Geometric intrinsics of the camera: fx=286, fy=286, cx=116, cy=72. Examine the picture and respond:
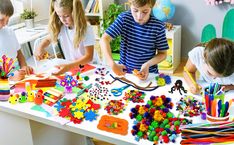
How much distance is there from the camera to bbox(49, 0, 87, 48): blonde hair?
156cm

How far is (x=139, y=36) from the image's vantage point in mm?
1570

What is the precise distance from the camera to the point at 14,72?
153cm

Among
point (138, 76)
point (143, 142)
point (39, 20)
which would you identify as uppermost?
point (39, 20)

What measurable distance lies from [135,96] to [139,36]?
44 centimetres

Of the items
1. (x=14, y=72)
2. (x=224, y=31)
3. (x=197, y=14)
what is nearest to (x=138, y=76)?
(x=14, y=72)

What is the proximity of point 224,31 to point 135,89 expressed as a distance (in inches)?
67.4

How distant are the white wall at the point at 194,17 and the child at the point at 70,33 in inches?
70.6

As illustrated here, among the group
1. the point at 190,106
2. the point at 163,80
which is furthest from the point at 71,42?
the point at 190,106

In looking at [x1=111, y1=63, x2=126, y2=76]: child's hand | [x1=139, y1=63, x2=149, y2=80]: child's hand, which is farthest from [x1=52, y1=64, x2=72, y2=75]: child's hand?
[x1=139, y1=63, x2=149, y2=80]: child's hand

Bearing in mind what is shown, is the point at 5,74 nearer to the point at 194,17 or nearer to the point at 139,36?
the point at 139,36

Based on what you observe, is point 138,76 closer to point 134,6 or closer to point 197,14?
point 134,6

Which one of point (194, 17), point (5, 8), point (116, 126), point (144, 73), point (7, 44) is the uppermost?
point (5, 8)

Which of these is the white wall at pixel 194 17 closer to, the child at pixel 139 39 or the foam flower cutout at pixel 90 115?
the child at pixel 139 39

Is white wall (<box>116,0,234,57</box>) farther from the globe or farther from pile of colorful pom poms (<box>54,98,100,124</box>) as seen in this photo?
pile of colorful pom poms (<box>54,98,100,124</box>)
